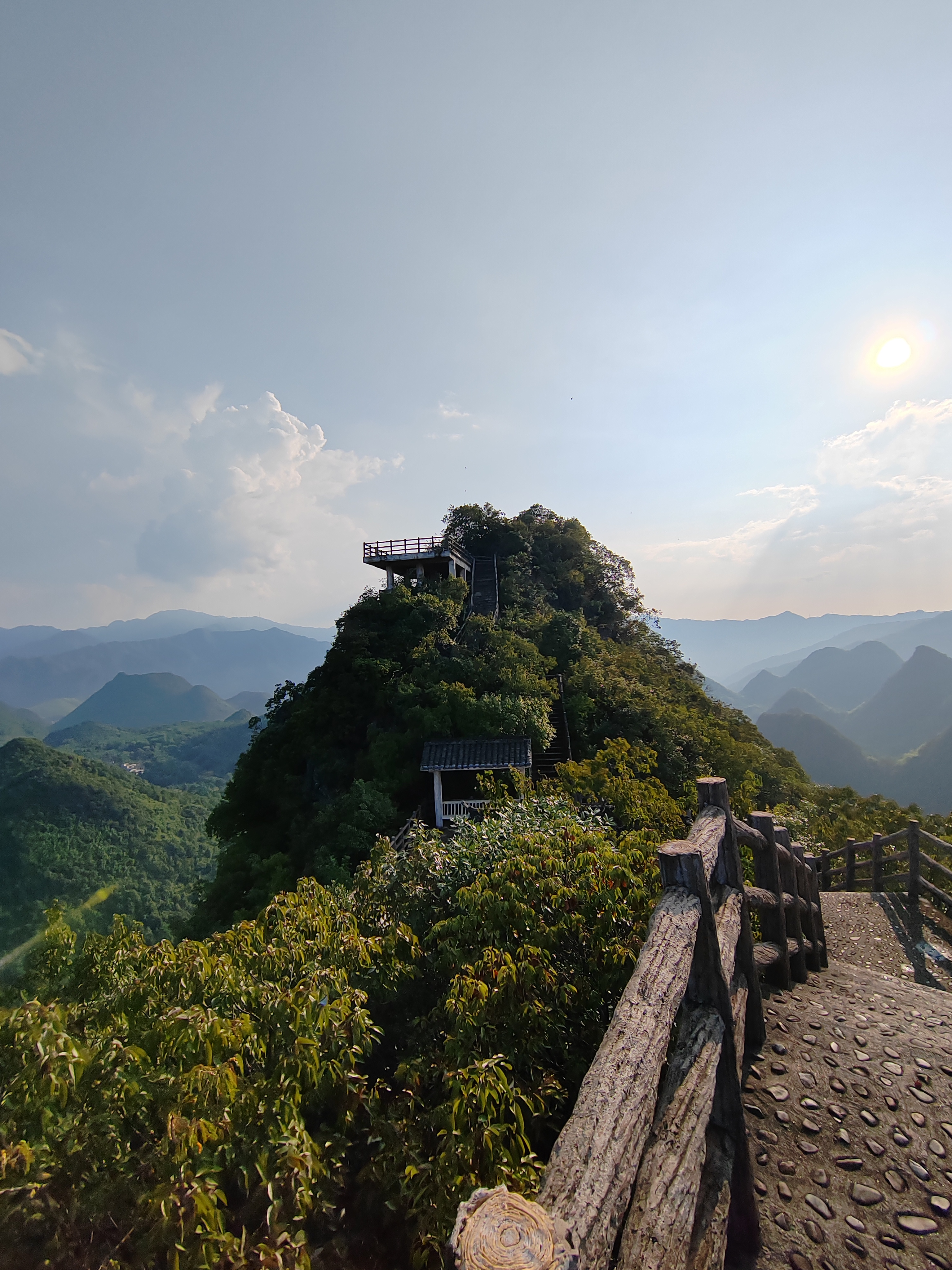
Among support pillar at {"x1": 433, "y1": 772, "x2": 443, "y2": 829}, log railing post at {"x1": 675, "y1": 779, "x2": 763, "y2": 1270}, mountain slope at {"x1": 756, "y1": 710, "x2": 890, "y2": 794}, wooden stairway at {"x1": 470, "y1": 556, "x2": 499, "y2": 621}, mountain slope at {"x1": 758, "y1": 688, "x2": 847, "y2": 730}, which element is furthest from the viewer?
mountain slope at {"x1": 758, "y1": 688, "x2": 847, "y2": 730}

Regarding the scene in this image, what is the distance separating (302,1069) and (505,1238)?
175 centimetres

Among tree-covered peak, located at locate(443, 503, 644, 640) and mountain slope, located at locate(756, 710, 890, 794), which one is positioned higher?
tree-covered peak, located at locate(443, 503, 644, 640)

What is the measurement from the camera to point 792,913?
543cm

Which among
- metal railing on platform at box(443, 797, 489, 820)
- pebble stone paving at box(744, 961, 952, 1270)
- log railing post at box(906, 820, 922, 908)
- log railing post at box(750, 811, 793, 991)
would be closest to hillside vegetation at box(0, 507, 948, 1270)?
log railing post at box(750, 811, 793, 991)

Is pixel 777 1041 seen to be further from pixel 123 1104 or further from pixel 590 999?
pixel 123 1104

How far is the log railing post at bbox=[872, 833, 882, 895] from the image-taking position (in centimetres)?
979

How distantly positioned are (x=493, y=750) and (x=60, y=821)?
6149 centimetres

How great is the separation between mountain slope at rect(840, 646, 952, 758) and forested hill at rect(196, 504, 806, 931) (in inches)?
5153

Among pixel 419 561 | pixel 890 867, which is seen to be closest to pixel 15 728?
pixel 419 561

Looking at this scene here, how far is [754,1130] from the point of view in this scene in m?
3.24

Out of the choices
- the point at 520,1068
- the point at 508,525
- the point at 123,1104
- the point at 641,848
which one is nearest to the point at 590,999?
the point at 520,1068

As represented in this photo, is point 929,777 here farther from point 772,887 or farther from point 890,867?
point 772,887

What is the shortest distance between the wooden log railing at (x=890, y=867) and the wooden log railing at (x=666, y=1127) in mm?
7454

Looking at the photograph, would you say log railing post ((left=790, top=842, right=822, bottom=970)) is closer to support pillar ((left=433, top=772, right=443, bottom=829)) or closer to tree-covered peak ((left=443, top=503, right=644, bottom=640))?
support pillar ((left=433, top=772, right=443, bottom=829))
